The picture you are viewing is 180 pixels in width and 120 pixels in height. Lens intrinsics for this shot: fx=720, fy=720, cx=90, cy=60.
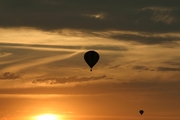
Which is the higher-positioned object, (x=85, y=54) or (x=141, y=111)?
(x=141, y=111)

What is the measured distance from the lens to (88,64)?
119m

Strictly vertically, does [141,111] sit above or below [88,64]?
above

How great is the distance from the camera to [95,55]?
4717 inches

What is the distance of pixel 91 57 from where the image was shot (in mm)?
119875

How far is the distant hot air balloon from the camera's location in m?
120

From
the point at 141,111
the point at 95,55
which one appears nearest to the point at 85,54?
the point at 95,55

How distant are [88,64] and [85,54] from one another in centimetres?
214

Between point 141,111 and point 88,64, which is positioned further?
point 141,111

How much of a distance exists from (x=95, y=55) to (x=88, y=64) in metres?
1.95

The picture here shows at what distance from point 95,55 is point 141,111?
64588mm

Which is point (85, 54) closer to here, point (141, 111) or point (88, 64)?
point (88, 64)

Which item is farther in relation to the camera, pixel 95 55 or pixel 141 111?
pixel 141 111

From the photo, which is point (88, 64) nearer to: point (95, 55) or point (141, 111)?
point (95, 55)

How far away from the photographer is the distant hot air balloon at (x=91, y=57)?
120 metres
